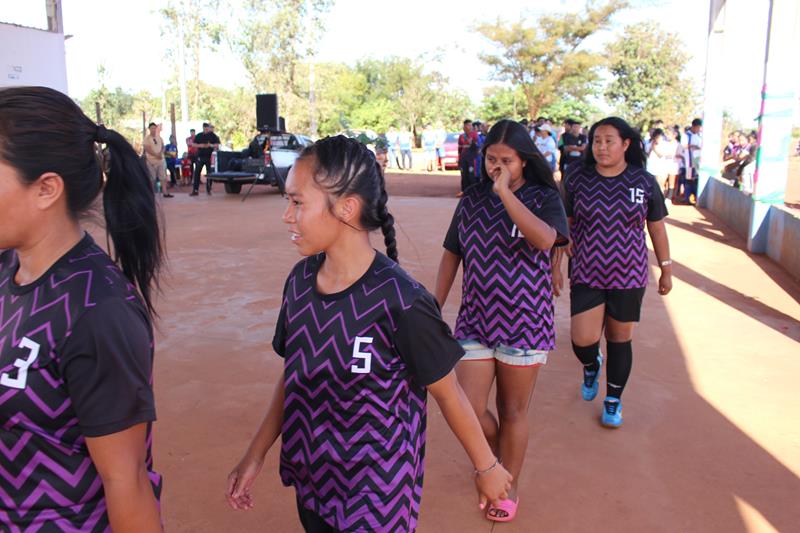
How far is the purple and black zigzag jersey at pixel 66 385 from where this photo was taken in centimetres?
135

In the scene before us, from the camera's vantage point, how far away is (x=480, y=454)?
1.98 m

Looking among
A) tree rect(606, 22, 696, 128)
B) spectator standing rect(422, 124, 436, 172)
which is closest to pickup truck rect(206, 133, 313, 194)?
spectator standing rect(422, 124, 436, 172)

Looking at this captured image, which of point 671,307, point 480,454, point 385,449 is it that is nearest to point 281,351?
point 385,449

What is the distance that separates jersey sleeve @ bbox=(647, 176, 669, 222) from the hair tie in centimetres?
330

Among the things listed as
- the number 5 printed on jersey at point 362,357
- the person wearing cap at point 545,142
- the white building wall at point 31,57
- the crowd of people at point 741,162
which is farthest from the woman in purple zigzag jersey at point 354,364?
the person wearing cap at point 545,142

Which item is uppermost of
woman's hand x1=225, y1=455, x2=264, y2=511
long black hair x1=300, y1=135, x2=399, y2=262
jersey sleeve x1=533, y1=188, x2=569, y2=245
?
long black hair x1=300, y1=135, x2=399, y2=262

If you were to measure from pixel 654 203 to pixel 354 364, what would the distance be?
2.90m

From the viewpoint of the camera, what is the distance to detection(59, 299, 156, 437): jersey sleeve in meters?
1.34

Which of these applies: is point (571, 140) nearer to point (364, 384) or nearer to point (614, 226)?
point (614, 226)

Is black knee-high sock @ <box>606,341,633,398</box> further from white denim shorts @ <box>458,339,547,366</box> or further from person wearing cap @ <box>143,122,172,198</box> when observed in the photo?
person wearing cap @ <box>143,122,172,198</box>

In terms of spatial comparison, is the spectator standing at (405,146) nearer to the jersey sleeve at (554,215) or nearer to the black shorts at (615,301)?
the black shorts at (615,301)

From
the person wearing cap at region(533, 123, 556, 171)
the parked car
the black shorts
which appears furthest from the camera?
the parked car

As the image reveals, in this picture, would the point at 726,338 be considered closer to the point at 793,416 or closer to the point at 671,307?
the point at 671,307

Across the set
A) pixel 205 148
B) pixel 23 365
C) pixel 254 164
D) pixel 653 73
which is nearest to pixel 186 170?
pixel 205 148
